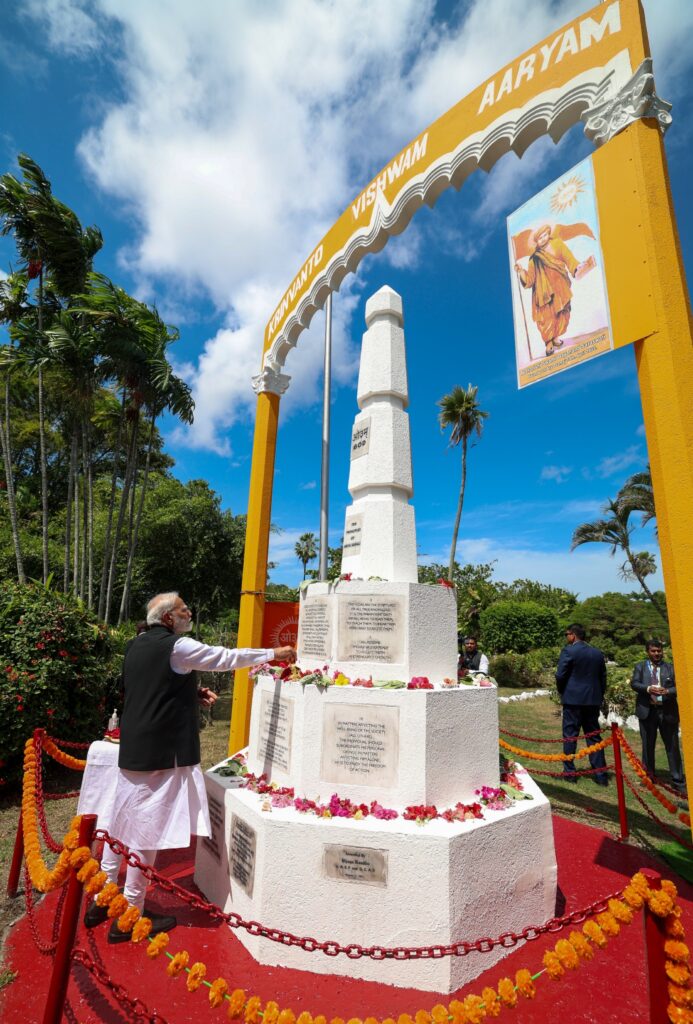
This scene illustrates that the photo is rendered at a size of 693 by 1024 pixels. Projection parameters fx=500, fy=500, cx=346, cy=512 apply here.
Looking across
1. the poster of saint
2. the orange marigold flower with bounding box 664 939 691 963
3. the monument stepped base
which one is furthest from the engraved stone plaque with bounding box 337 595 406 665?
the orange marigold flower with bounding box 664 939 691 963

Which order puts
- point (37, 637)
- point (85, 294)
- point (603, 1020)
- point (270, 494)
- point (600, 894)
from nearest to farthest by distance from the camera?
1. point (603, 1020)
2. point (600, 894)
3. point (37, 637)
4. point (270, 494)
5. point (85, 294)

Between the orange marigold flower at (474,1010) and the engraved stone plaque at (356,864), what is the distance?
135 cm

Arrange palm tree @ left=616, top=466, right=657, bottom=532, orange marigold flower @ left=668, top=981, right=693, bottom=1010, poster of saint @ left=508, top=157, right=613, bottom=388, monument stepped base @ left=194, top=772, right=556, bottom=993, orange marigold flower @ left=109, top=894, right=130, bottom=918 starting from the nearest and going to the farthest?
1. orange marigold flower @ left=668, top=981, right=693, bottom=1010
2. orange marigold flower @ left=109, top=894, right=130, bottom=918
3. monument stepped base @ left=194, top=772, right=556, bottom=993
4. poster of saint @ left=508, top=157, right=613, bottom=388
5. palm tree @ left=616, top=466, right=657, bottom=532

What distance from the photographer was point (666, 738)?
7.03 metres

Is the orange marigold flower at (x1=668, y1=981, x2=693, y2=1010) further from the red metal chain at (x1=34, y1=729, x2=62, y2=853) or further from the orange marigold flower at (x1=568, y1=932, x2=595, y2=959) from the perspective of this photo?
the red metal chain at (x1=34, y1=729, x2=62, y2=853)

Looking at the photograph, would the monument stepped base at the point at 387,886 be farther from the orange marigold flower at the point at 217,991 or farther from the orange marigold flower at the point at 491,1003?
the orange marigold flower at the point at 217,991

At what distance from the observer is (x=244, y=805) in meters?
3.79

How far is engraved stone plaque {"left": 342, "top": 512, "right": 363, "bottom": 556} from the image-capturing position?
5000mm

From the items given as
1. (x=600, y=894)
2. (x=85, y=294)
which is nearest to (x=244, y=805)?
(x=600, y=894)

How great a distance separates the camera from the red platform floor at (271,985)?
2916 millimetres

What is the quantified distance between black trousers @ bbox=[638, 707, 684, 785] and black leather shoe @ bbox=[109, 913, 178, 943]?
6.29m

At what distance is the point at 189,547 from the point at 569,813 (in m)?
17.6

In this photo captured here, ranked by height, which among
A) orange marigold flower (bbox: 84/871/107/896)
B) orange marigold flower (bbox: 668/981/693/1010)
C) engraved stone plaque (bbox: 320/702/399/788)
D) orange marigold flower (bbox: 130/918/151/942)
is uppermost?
engraved stone plaque (bbox: 320/702/399/788)

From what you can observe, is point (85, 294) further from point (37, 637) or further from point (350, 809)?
point (350, 809)
